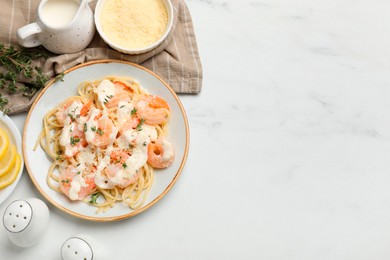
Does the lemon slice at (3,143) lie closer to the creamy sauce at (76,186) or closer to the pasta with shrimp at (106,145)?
the pasta with shrimp at (106,145)

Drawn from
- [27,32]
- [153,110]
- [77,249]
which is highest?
[27,32]

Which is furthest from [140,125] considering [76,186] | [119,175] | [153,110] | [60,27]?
[60,27]

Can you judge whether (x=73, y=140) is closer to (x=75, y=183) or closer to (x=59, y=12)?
(x=75, y=183)

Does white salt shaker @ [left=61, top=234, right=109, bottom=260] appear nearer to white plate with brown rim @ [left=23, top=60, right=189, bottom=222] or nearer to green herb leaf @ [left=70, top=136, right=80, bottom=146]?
white plate with brown rim @ [left=23, top=60, right=189, bottom=222]

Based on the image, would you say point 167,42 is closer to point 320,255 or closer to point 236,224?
point 236,224

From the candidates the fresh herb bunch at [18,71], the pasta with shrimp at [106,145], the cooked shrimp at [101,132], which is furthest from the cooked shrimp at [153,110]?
the fresh herb bunch at [18,71]
